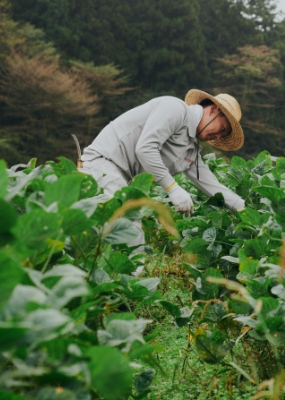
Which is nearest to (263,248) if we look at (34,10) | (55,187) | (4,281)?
(55,187)

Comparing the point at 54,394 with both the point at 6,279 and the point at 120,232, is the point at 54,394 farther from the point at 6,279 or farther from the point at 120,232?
the point at 120,232

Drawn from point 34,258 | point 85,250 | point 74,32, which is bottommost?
point 74,32

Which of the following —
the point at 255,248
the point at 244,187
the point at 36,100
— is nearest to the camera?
the point at 255,248

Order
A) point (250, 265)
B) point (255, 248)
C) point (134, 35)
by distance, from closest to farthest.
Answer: point (250, 265) → point (255, 248) → point (134, 35)

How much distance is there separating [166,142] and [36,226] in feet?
8.33

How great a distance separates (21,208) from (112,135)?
2141mm

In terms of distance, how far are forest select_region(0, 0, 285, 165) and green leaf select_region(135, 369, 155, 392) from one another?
14073 mm

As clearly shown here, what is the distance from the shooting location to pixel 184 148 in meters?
3.45

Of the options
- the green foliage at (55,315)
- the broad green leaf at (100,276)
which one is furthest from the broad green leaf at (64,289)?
the broad green leaf at (100,276)

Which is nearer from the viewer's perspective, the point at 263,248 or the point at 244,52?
the point at 263,248

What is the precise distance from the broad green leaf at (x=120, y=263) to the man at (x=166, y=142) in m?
1.73

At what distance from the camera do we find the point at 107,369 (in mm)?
759

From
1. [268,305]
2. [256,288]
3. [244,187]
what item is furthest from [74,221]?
[244,187]

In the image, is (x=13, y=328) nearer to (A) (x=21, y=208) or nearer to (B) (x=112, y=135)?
(A) (x=21, y=208)
